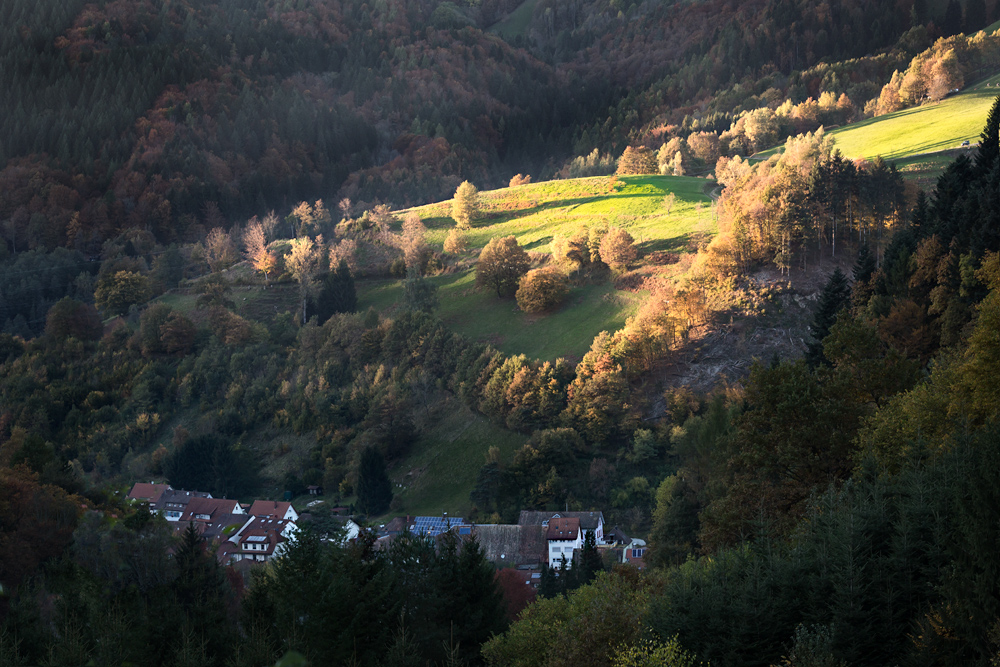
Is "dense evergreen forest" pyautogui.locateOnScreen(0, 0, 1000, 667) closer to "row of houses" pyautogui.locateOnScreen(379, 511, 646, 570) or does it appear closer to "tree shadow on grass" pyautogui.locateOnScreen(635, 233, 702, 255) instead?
"row of houses" pyautogui.locateOnScreen(379, 511, 646, 570)

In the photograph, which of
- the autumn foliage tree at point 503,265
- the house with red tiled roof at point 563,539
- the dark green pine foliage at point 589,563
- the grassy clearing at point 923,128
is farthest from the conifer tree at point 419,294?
the grassy clearing at point 923,128

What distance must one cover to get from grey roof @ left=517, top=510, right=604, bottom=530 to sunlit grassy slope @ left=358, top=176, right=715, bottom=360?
11323mm

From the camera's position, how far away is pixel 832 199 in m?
49.0

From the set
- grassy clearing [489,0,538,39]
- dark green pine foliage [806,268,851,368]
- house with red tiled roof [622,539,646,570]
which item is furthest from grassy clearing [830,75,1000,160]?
grassy clearing [489,0,538,39]

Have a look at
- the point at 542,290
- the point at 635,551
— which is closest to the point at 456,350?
the point at 542,290

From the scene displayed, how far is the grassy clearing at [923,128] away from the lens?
A: 213 ft

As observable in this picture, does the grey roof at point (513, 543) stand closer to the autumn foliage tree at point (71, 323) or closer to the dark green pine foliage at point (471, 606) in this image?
the dark green pine foliage at point (471, 606)

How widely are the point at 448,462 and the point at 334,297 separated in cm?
2393

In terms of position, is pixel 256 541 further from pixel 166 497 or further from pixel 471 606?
Answer: pixel 471 606

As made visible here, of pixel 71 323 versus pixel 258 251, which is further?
pixel 258 251

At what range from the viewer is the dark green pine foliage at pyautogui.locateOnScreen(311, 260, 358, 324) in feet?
228

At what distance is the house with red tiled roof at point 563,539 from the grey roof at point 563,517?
0.62 m

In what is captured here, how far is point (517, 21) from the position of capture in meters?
195

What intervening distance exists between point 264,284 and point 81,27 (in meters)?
61.9
